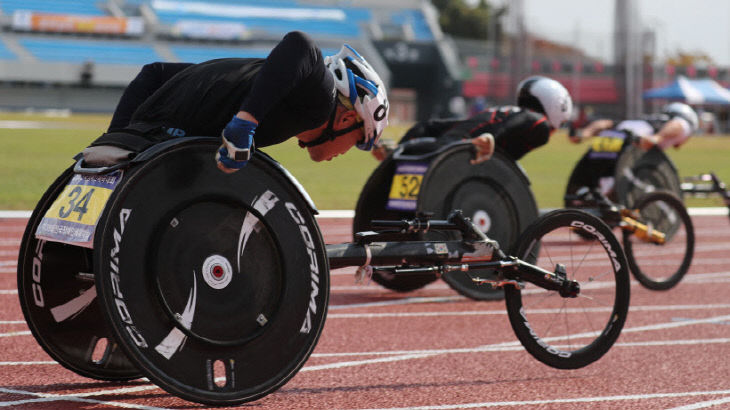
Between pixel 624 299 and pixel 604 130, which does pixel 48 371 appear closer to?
pixel 624 299

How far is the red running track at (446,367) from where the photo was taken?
4551 millimetres

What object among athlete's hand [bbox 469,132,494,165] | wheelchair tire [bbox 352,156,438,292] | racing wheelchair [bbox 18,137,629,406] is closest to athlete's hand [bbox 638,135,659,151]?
athlete's hand [bbox 469,132,494,165]

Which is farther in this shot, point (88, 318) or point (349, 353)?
point (349, 353)

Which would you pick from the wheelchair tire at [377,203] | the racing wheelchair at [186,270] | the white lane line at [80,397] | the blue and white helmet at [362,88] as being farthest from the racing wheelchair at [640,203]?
the white lane line at [80,397]

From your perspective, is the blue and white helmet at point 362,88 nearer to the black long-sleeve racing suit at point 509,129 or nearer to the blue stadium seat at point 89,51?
the black long-sleeve racing suit at point 509,129

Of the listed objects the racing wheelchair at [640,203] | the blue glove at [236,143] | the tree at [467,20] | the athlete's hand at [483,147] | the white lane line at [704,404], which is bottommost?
the tree at [467,20]

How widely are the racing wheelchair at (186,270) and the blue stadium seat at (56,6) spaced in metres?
70.2

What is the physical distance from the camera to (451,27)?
113 meters

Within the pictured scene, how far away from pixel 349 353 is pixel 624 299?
147 centimetres

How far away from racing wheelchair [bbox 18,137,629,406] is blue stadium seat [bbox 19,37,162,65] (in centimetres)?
6646

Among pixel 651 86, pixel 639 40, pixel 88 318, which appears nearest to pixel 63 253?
pixel 88 318

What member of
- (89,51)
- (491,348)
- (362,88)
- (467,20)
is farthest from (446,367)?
(467,20)

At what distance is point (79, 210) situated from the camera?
3.97m

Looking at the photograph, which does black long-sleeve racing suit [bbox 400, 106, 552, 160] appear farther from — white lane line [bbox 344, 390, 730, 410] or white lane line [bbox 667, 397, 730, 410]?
white lane line [bbox 667, 397, 730, 410]
